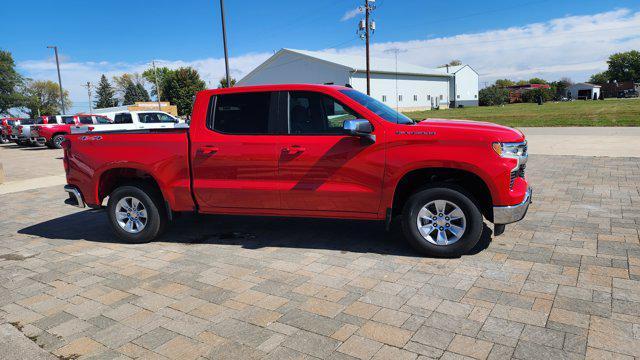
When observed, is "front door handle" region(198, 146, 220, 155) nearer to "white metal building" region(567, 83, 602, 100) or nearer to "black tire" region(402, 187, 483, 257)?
"black tire" region(402, 187, 483, 257)

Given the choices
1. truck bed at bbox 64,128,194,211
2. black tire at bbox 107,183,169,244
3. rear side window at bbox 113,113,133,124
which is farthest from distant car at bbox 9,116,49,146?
black tire at bbox 107,183,169,244

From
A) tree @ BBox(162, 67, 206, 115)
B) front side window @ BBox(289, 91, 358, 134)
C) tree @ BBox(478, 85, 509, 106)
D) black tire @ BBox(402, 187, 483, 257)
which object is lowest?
black tire @ BBox(402, 187, 483, 257)

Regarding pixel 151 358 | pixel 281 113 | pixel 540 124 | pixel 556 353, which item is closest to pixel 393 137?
pixel 281 113

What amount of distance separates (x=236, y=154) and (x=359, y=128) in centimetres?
149

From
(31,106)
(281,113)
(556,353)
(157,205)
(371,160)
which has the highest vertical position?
(31,106)

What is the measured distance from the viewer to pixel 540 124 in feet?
84.1

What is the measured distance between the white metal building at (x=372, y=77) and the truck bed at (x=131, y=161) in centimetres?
4244

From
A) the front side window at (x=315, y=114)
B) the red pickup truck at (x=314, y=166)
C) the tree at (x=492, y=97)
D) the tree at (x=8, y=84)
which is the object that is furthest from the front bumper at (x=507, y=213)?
the tree at (x=8, y=84)

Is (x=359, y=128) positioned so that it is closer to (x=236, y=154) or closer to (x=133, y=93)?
(x=236, y=154)

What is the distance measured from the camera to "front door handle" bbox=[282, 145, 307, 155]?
4863 millimetres

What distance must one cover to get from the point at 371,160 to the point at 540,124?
24.4m

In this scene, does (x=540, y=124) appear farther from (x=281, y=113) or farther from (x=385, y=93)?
(x=385, y=93)

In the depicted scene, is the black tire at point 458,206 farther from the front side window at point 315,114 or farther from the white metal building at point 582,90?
the white metal building at point 582,90

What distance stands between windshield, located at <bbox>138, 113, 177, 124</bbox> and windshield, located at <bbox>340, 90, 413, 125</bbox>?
650 inches
